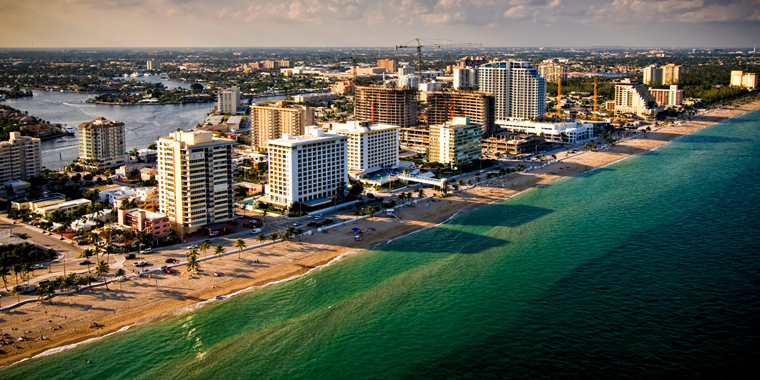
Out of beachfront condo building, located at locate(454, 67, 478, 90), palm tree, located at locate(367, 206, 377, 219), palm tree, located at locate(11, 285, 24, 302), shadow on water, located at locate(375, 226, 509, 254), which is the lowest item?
palm tree, located at locate(11, 285, 24, 302)

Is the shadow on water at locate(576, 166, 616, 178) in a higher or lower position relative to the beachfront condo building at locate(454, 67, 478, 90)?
lower

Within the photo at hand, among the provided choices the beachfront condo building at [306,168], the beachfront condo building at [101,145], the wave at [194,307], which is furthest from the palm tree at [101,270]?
the beachfront condo building at [101,145]

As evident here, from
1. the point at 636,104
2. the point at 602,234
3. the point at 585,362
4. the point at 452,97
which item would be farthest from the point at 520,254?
the point at 636,104

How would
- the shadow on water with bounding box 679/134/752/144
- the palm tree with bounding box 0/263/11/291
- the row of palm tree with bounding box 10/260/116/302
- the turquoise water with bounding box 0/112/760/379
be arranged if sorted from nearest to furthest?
the turquoise water with bounding box 0/112/760/379 < the row of palm tree with bounding box 10/260/116/302 < the palm tree with bounding box 0/263/11/291 < the shadow on water with bounding box 679/134/752/144

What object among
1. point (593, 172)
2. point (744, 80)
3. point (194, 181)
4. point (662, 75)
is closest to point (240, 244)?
point (194, 181)

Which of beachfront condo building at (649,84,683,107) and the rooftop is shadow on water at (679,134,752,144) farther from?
the rooftop

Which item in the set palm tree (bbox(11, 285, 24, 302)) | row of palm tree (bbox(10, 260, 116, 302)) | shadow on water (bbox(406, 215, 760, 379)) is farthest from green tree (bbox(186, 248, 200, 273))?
shadow on water (bbox(406, 215, 760, 379))
